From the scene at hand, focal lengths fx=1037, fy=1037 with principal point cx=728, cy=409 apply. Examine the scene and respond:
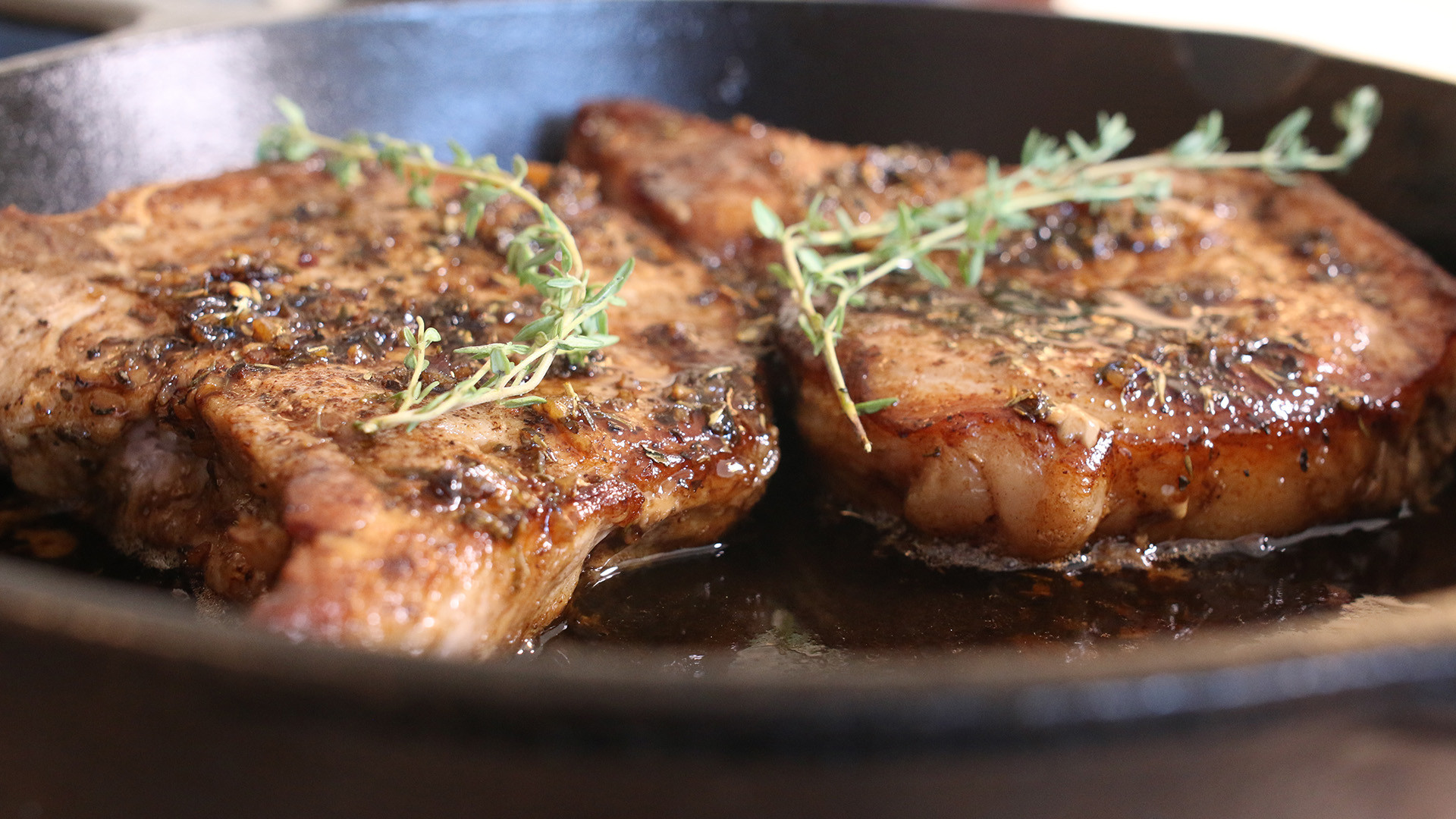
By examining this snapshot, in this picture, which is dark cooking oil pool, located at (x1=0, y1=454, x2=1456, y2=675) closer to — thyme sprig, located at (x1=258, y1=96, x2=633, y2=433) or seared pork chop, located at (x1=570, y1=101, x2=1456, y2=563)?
seared pork chop, located at (x1=570, y1=101, x2=1456, y2=563)

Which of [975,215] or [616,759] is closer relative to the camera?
[616,759]

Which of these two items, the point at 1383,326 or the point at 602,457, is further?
the point at 1383,326

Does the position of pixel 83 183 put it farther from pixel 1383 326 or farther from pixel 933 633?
pixel 1383 326

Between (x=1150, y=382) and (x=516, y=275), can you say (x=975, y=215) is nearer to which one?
(x=1150, y=382)

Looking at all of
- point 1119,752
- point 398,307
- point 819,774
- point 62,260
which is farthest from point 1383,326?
point 62,260

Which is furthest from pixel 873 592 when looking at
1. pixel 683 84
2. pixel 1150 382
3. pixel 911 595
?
pixel 683 84

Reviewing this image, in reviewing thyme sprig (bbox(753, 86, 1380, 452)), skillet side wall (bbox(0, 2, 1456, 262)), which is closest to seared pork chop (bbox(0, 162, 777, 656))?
thyme sprig (bbox(753, 86, 1380, 452))
